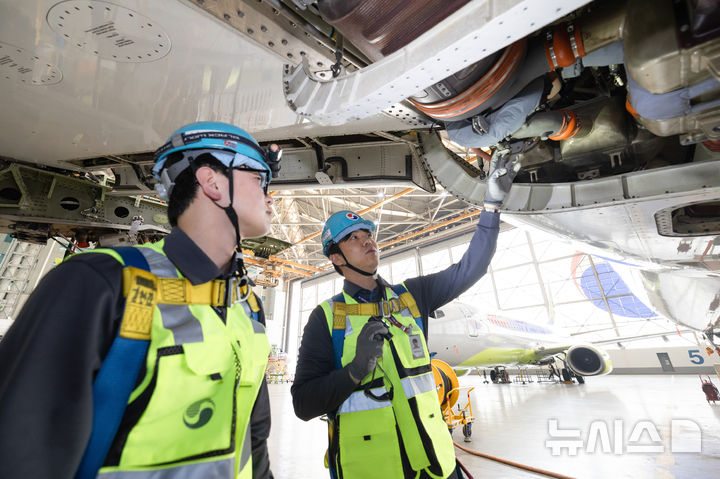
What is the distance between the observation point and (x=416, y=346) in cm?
186

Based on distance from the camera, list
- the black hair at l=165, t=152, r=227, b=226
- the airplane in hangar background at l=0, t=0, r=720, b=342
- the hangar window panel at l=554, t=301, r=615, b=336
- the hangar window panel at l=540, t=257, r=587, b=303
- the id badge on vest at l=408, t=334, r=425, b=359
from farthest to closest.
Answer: the hangar window panel at l=540, t=257, r=587, b=303
the hangar window panel at l=554, t=301, r=615, b=336
the id badge on vest at l=408, t=334, r=425, b=359
the airplane in hangar background at l=0, t=0, r=720, b=342
the black hair at l=165, t=152, r=227, b=226

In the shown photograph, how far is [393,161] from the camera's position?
3.48m

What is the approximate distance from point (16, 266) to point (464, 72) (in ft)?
70.0

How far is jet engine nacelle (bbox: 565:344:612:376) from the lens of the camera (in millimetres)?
8453

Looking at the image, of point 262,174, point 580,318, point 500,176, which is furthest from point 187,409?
point 580,318

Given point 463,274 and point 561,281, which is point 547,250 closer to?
point 561,281

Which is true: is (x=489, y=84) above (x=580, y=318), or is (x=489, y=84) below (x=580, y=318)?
below

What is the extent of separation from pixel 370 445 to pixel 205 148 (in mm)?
1567

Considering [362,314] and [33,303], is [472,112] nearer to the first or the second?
[362,314]

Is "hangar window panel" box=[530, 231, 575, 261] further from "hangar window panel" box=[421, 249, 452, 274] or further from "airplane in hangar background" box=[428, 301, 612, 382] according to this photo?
"airplane in hangar background" box=[428, 301, 612, 382]

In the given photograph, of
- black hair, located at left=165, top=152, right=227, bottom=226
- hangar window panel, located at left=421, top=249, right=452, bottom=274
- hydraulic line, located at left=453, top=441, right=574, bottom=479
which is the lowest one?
hydraulic line, located at left=453, top=441, right=574, bottom=479

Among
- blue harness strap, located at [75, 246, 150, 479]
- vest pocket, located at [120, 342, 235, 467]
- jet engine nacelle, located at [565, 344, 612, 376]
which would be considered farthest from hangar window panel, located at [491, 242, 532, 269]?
blue harness strap, located at [75, 246, 150, 479]

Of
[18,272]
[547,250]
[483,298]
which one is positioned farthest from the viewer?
[483,298]

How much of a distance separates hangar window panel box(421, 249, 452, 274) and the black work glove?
2156 centimetres
